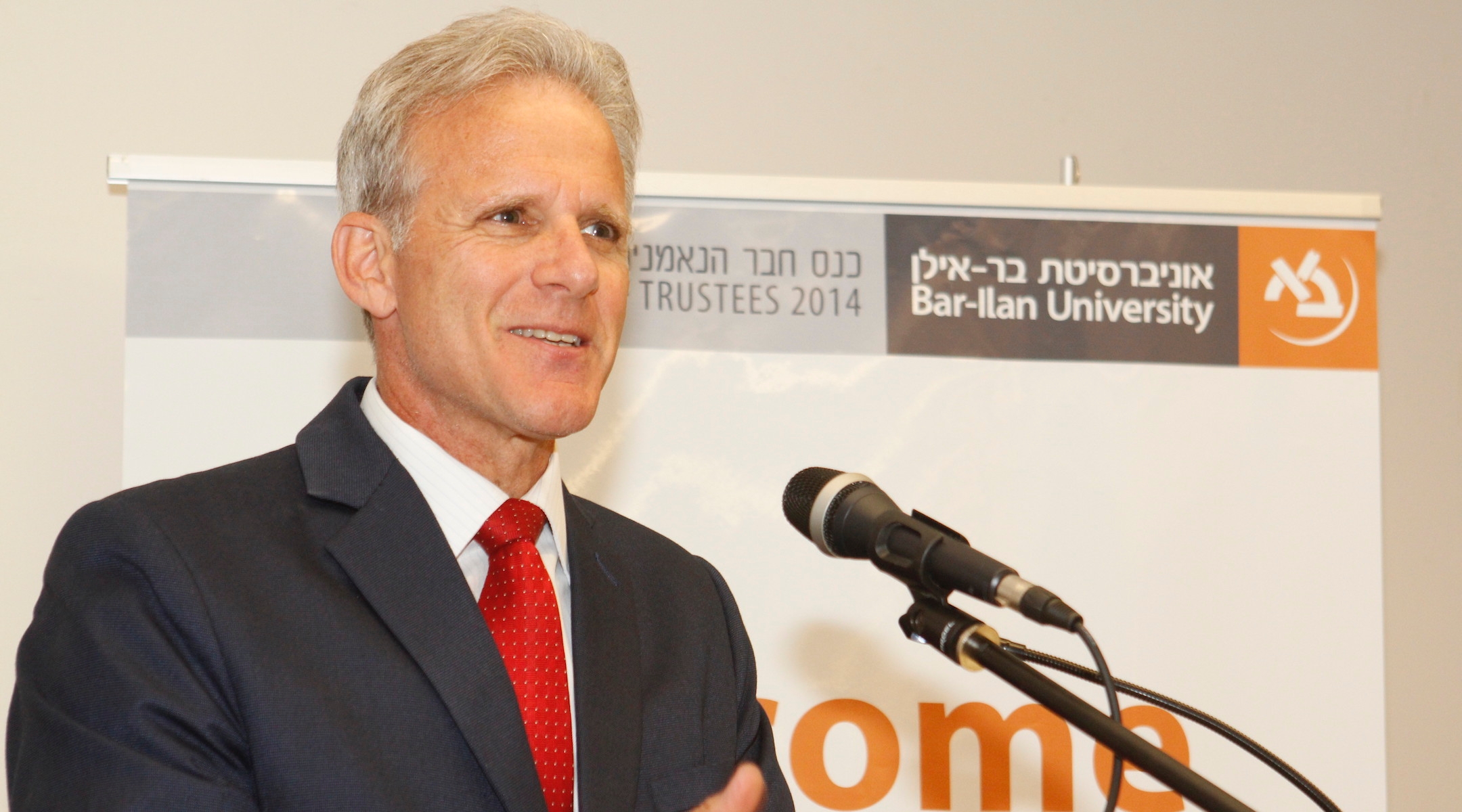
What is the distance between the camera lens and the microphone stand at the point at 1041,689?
1.10 metres

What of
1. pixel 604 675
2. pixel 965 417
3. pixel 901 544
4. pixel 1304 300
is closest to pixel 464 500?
pixel 604 675

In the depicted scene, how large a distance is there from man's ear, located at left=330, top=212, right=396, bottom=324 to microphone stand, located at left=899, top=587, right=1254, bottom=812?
0.92 meters

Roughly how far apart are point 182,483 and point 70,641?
0.26 metres

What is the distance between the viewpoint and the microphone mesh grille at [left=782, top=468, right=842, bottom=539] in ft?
4.35

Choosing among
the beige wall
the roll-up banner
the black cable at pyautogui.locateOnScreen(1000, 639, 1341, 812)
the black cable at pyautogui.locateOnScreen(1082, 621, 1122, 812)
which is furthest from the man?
the beige wall

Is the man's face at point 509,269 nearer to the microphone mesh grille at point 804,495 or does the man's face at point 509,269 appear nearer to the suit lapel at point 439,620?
the suit lapel at point 439,620

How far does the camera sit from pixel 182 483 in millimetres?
1596

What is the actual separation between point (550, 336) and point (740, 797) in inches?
24.4

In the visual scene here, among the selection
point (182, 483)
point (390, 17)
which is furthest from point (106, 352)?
point (182, 483)

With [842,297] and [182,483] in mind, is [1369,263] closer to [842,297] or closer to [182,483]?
[842,297]

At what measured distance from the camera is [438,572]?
157cm

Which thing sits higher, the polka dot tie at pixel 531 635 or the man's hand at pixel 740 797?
the polka dot tie at pixel 531 635

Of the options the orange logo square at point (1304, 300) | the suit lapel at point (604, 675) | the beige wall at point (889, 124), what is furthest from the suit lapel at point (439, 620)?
the orange logo square at point (1304, 300)

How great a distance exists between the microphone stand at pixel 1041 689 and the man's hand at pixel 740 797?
0.36 metres
